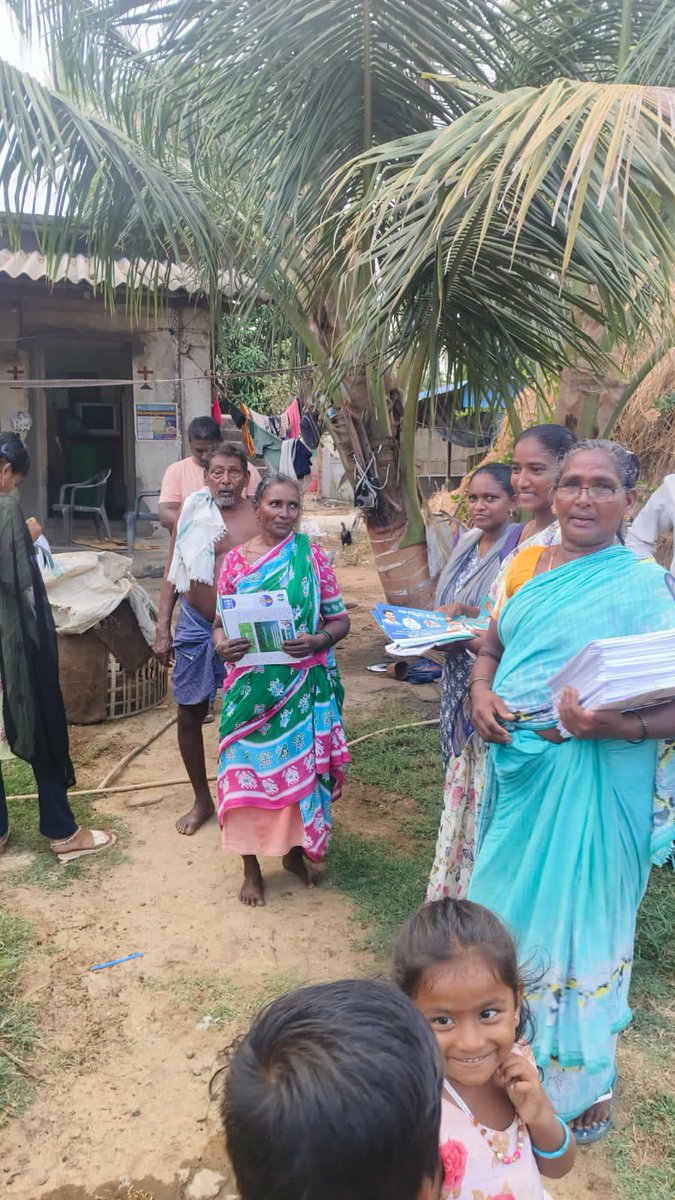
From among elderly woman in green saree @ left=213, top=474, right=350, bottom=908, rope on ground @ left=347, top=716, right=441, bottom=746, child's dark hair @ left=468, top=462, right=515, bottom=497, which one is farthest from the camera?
rope on ground @ left=347, top=716, right=441, bottom=746

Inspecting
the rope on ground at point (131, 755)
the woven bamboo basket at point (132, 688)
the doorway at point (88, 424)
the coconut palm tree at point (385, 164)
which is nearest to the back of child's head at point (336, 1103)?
the coconut palm tree at point (385, 164)

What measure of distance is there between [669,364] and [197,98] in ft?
11.4

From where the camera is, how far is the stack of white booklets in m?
1.68

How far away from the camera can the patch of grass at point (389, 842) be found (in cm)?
297

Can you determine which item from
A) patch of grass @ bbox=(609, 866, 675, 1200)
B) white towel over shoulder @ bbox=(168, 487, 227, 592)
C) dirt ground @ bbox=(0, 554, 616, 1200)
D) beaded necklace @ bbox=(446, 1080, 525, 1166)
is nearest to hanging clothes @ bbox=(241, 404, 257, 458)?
white towel over shoulder @ bbox=(168, 487, 227, 592)

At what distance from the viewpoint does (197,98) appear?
3574 millimetres

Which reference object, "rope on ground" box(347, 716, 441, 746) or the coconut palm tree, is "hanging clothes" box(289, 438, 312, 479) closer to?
the coconut palm tree

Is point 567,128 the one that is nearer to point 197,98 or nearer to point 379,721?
point 197,98

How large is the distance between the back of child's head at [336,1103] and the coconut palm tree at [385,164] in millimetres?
2017

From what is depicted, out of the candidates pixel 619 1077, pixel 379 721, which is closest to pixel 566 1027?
pixel 619 1077

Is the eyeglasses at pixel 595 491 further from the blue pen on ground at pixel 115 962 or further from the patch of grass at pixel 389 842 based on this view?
the blue pen on ground at pixel 115 962

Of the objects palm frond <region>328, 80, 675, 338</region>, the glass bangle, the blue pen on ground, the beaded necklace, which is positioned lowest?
the blue pen on ground

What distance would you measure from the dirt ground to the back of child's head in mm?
1370

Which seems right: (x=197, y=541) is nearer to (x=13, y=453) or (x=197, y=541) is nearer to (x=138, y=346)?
(x=13, y=453)
